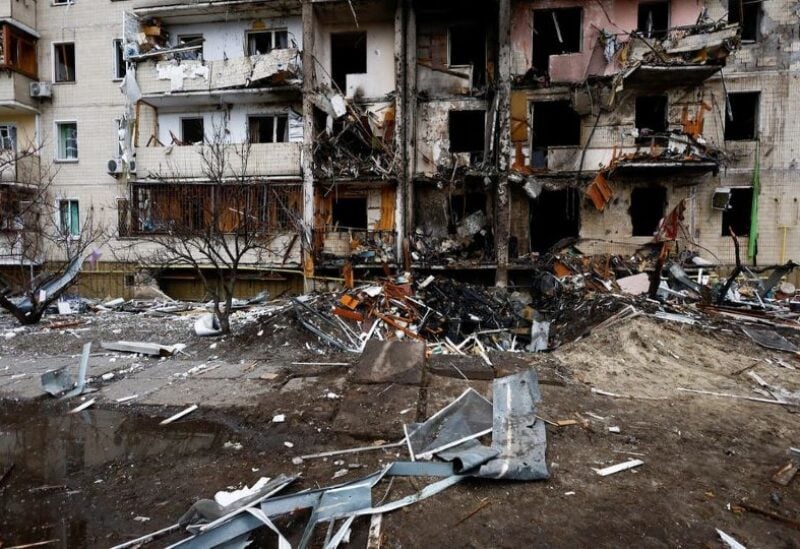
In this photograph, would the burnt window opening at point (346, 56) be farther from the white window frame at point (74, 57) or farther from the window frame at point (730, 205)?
the window frame at point (730, 205)

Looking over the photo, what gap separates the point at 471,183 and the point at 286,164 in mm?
6737

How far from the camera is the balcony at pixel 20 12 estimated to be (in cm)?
1672

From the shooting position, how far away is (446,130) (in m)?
15.4

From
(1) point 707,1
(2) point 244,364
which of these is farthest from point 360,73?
(2) point 244,364

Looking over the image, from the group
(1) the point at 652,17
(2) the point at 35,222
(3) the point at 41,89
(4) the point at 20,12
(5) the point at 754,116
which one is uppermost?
(4) the point at 20,12

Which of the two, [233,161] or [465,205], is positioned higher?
[233,161]

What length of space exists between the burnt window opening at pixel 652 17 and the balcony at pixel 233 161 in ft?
42.2

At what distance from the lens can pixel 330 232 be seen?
1555 centimetres

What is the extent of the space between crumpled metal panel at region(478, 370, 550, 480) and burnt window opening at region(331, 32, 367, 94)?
557 inches

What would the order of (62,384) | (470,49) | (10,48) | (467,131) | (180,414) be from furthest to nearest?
(10,48) < (467,131) < (470,49) < (62,384) < (180,414)

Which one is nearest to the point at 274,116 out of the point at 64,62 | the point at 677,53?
the point at 64,62

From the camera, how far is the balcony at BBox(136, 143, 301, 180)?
48.7ft

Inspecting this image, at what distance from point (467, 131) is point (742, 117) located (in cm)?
950

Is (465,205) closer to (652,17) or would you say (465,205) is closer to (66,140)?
(652,17)
